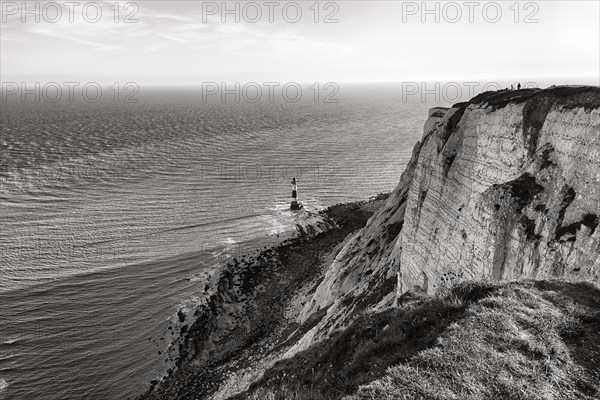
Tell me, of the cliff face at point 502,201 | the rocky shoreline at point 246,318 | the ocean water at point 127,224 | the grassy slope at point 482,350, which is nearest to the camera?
the grassy slope at point 482,350

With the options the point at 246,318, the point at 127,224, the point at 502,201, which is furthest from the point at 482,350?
the point at 127,224

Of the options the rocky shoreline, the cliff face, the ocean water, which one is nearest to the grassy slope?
the cliff face

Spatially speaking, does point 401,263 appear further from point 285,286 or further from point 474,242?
point 285,286

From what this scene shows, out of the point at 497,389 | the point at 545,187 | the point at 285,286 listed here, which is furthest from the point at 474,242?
the point at 285,286

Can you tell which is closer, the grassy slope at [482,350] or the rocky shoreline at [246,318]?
the grassy slope at [482,350]

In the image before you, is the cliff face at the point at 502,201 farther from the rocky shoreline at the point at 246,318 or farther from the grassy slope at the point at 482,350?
the rocky shoreline at the point at 246,318

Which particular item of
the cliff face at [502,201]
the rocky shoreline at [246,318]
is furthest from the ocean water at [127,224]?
the cliff face at [502,201]
